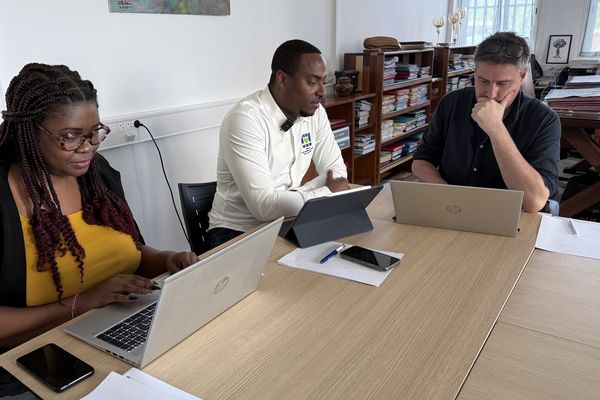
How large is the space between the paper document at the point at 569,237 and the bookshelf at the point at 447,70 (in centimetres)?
328

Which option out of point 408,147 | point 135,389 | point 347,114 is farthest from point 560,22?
point 135,389

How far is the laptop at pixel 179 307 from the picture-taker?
0.81 metres

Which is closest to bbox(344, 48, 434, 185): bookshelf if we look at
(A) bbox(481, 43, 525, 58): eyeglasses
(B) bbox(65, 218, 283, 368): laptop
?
(A) bbox(481, 43, 525, 58): eyeglasses

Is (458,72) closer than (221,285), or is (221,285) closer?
(221,285)

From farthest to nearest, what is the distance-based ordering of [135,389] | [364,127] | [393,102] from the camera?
1. [393,102]
2. [364,127]
3. [135,389]

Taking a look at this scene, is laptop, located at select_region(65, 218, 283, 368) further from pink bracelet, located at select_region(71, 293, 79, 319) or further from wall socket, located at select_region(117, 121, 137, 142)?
wall socket, located at select_region(117, 121, 137, 142)

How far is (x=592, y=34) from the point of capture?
18.9 ft

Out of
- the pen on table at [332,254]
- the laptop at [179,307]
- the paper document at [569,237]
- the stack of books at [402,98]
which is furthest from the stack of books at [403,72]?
the laptop at [179,307]

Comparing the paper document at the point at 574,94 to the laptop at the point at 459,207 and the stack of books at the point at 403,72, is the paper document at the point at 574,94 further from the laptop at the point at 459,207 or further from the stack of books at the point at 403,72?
the laptop at the point at 459,207

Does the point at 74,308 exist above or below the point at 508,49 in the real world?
below

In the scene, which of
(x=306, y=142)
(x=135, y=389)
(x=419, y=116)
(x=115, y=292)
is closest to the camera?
(x=135, y=389)

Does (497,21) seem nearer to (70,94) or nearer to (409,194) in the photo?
(409,194)

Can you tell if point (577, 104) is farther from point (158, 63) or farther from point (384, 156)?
point (158, 63)

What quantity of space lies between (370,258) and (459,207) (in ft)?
1.19
